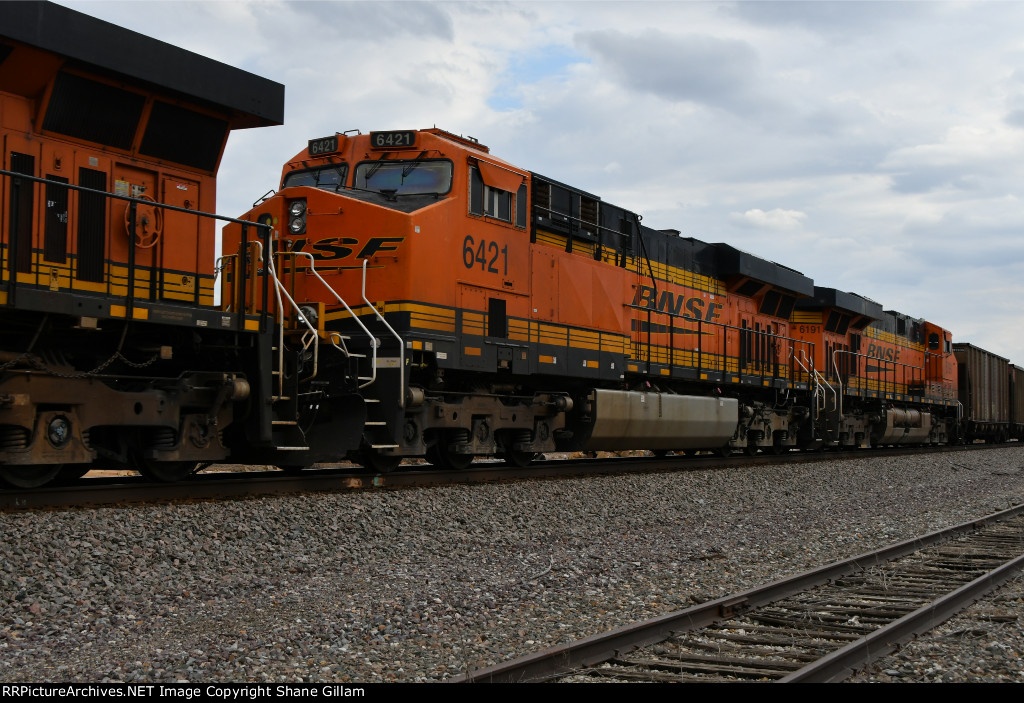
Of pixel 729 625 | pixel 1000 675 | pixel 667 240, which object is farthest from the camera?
pixel 667 240

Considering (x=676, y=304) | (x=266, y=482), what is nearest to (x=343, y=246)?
(x=266, y=482)

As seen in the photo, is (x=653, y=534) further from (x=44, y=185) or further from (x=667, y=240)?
(x=667, y=240)

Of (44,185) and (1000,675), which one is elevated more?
(44,185)

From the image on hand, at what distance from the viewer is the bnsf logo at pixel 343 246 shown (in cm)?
980

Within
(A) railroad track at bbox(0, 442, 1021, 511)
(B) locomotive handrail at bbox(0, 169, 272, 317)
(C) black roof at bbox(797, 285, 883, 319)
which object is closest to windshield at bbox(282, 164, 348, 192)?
(B) locomotive handrail at bbox(0, 169, 272, 317)

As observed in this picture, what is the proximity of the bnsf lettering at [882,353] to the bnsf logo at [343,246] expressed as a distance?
17275mm

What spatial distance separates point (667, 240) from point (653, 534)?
8442 millimetres

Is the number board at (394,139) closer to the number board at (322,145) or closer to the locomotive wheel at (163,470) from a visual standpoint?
the number board at (322,145)

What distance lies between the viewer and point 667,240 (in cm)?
1595

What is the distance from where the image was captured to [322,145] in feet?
36.1

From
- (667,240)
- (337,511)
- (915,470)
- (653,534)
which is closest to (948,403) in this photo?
(915,470)

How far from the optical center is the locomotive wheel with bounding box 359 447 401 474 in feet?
32.6

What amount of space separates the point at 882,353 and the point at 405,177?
18.2 metres

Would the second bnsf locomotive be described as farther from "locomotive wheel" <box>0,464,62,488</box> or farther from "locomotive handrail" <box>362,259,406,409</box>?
"locomotive wheel" <box>0,464,62,488</box>
